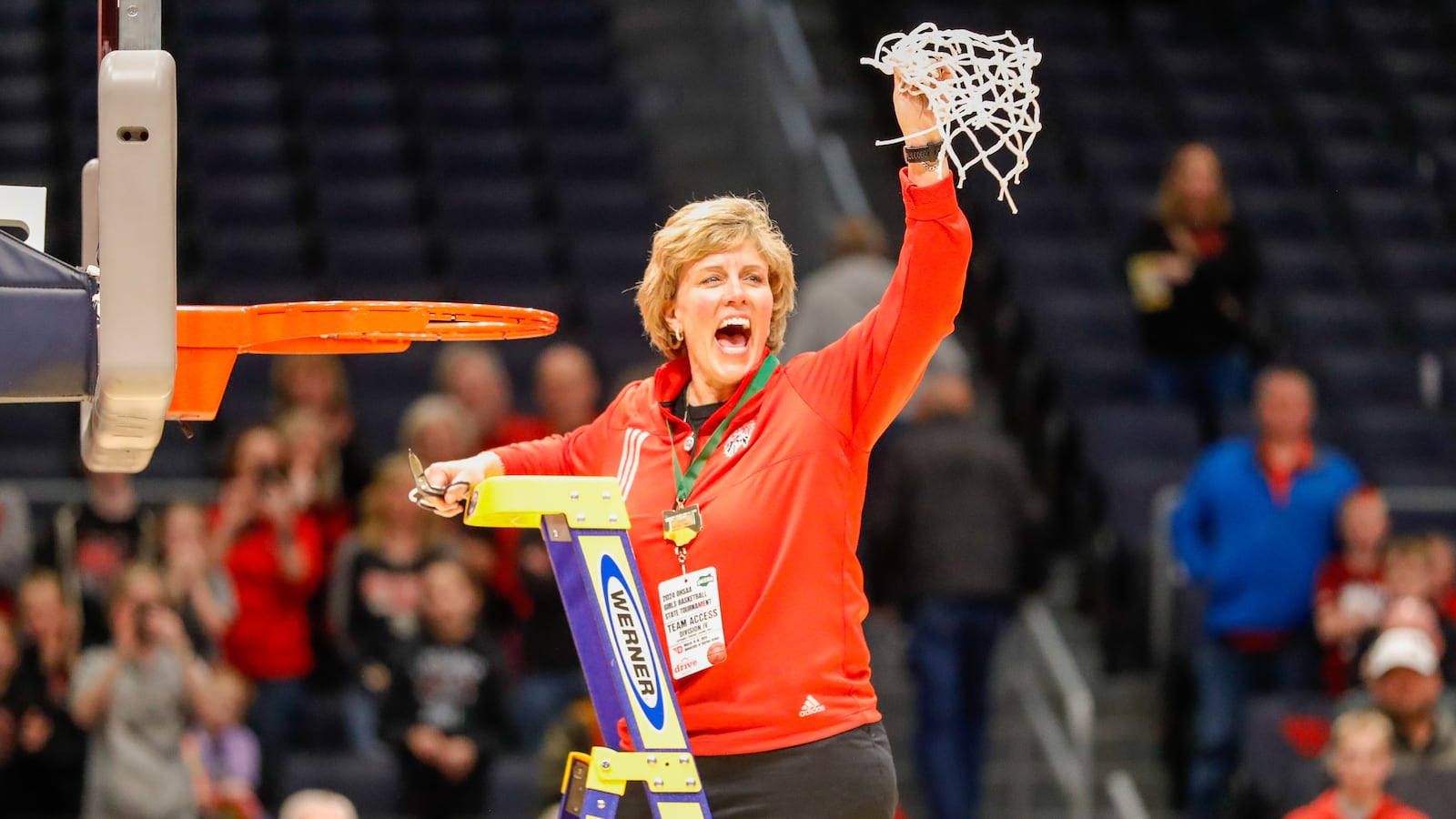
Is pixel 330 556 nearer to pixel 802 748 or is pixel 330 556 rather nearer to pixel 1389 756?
pixel 1389 756

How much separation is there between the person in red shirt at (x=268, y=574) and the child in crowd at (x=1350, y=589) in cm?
377

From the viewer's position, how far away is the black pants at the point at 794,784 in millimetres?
3182

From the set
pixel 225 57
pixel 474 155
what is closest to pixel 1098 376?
pixel 474 155

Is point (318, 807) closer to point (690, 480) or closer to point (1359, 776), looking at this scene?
point (690, 480)

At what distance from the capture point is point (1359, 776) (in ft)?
22.2

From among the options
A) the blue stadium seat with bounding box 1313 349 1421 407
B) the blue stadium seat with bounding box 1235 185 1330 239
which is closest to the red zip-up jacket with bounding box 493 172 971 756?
the blue stadium seat with bounding box 1313 349 1421 407

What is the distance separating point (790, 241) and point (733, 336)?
19.8ft

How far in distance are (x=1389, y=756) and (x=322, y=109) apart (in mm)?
6407

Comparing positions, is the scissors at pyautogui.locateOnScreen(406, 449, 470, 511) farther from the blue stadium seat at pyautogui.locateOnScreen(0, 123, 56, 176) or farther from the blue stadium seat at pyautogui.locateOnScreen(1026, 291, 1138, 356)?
the blue stadium seat at pyautogui.locateOnScreen(0, 123, 56, 176)

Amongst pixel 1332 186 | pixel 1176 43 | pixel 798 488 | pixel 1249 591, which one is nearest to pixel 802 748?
pixel 798 488

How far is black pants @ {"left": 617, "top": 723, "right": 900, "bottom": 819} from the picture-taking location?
3182 millimetres

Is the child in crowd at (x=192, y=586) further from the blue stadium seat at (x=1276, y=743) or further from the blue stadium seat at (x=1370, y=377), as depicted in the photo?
the blue stadium seat at (x=1370, y=377)

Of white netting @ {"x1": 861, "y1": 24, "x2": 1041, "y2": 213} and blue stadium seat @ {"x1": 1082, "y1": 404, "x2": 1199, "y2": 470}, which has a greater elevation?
white netting @ {"x1": 861, "y1": 24, "x2": 1041, "y2": 213}

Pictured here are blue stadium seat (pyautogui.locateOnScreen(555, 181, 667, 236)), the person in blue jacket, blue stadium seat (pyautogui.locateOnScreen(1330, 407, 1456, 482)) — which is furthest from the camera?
blue stadium seat (pyautogui.locateOnScreen(555, 181, 667, 236))
